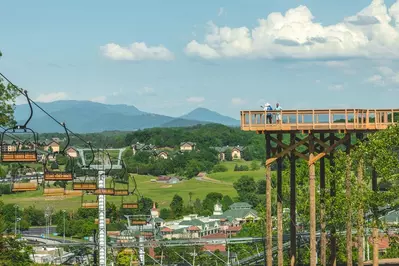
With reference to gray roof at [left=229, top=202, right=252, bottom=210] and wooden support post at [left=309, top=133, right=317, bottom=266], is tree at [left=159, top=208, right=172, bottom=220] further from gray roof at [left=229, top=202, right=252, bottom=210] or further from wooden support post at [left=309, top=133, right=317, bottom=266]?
wooden support post at [left=309, top=133, right=317, bottom=266]

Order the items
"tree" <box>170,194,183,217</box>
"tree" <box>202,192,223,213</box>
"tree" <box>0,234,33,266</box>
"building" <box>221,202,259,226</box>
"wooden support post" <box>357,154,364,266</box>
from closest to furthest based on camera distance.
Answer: "tree" <box>0,234,33,266</box>
"wooden support post" <box>357,154,364,266</box>
"building" <box>221,202,259,226</box>
"tree" <box>170,194,183,217</box>
"tree" <box>202,192,223,213</box>

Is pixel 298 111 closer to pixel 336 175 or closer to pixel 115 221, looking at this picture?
pixel 336 175

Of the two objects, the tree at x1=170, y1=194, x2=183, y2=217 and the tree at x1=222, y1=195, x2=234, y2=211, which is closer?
the tree at x1=170, y1=194, x2=183, y2=217

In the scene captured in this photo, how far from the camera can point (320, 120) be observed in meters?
39.2

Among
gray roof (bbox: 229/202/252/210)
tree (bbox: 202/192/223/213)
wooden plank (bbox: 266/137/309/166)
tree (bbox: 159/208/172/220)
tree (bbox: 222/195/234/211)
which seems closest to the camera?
wooden plank (bbox: 266/137/309/166)

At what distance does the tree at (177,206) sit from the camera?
16938 centimetres

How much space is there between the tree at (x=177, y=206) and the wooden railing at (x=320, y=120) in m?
130

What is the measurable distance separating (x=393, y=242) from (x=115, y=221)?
351ft

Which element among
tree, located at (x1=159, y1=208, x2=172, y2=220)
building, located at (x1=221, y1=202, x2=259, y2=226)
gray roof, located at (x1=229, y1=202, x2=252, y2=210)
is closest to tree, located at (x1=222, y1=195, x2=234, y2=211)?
building, located at (x1=221, y1=202, x2=259, y2=226)

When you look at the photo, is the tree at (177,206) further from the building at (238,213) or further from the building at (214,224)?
the building at (238,213)

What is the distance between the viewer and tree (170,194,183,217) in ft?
556

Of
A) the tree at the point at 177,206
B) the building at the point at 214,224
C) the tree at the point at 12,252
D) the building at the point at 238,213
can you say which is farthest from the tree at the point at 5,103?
the tree at the point at 177,206

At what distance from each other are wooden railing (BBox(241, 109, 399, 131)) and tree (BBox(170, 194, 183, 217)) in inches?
5135

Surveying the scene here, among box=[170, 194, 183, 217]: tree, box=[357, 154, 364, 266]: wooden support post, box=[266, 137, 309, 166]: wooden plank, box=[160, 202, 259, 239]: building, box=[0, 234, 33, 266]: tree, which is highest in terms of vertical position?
box=[266, 137, 309, 166]: wooden plank
